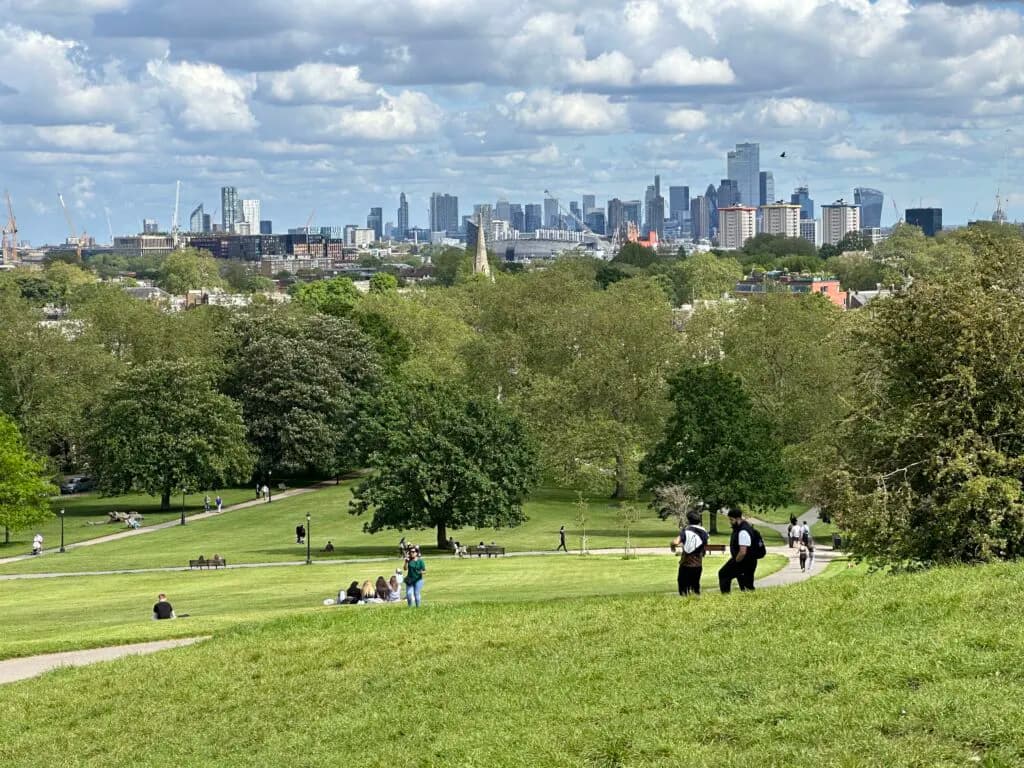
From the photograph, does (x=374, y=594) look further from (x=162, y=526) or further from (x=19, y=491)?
(x=162, y=526)

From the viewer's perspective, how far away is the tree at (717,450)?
65750 millimetres

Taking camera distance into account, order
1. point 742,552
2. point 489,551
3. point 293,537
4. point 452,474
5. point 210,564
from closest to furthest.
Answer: point 742,552 < point 210,564 < point 489,551 < point 452,474 < point 293,537

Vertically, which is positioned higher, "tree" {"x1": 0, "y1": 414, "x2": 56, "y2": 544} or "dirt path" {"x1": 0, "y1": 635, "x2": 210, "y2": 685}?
"dirt path" {"x1": 0, "y1": 635, "x2": 210, "y2": 685}

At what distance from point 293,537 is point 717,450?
2012 centimetres

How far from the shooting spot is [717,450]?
217 ft

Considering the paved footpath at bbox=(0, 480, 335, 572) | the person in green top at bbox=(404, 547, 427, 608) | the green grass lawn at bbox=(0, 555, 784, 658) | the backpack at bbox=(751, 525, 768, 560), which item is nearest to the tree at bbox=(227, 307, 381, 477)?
the paved footpath at bbox=(0, 480, 335, 572)

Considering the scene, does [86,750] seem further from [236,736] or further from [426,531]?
[426,531]

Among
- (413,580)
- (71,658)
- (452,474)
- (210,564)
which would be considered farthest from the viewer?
(452,474)

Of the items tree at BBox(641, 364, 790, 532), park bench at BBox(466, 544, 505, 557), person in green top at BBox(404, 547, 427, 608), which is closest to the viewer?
person in green top at BBox(404, 547, 427, 608)

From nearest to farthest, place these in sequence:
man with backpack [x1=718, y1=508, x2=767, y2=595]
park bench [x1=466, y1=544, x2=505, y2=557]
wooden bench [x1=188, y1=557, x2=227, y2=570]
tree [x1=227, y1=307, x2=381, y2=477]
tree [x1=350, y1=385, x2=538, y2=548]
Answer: man with backpack [x1=718, y1=508, x2=767, y2=595] → wooden bench [x1=188, y1=557, x2=227, y2=570] → park bench [x1=466, y1=544, x2=505, y2=557] → tree [x1=350, y1=385, x2=538, y2=548] → tree [x1=227, y1=307, x2=381, y2=477]

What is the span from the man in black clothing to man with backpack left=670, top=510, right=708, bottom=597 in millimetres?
398

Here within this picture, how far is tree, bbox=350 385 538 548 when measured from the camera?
60469mm

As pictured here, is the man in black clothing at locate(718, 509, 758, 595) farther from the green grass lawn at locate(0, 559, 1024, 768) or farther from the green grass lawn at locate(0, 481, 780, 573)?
the green grass lawn at locate(0, 481, 780, 573)

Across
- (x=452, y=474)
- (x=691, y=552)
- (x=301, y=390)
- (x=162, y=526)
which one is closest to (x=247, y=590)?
(x=452, y=474)
